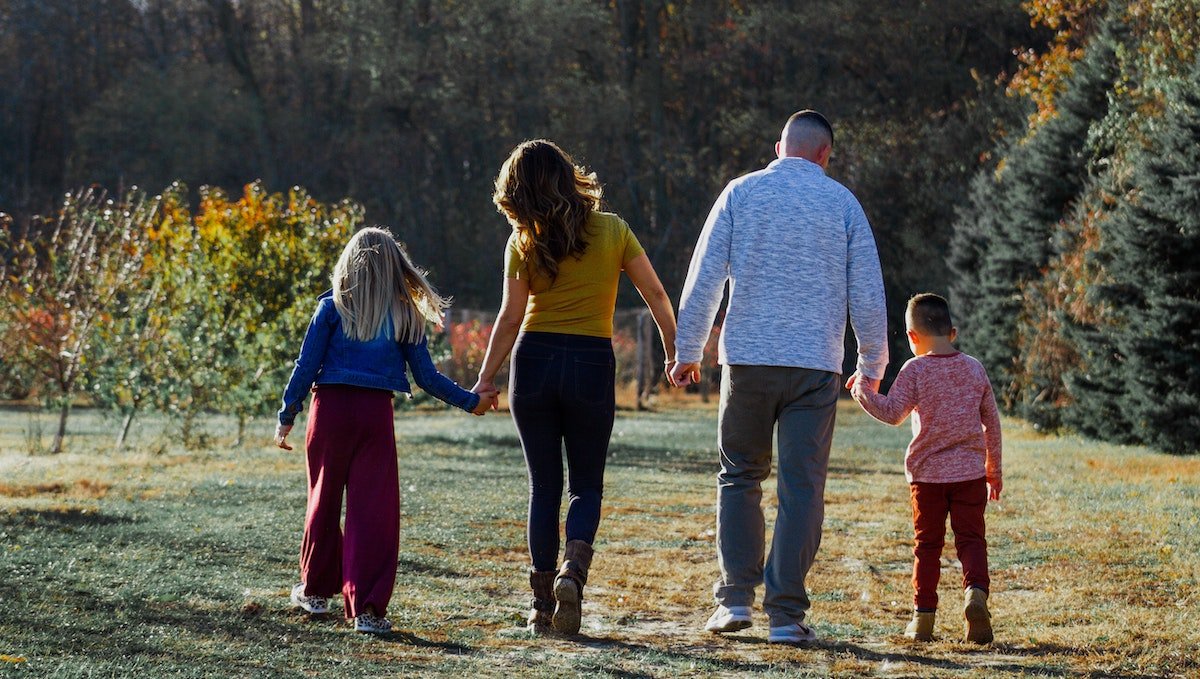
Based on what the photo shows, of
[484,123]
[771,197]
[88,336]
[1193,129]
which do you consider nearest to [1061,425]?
[1193,129]

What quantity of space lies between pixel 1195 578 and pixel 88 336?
12.3 m

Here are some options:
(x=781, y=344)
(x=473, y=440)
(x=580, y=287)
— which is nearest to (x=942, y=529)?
(x=781, y=344)

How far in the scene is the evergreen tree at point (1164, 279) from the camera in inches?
697

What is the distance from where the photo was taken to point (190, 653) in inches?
231

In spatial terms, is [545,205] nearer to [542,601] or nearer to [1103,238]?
[542,601]

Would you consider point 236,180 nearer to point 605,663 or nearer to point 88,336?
point 88,336

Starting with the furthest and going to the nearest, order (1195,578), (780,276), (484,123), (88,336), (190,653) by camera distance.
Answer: (484,123) → (88,336) → (1195,578) → (780,276) → (190,653)

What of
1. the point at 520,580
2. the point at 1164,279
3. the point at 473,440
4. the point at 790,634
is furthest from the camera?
the point at 473,440

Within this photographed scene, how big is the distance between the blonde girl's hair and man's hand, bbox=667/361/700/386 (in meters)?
0.97

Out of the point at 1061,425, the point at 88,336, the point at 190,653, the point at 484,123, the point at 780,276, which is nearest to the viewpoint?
the point at 190,653

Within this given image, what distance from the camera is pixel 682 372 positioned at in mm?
6547

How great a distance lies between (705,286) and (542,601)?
1461mm

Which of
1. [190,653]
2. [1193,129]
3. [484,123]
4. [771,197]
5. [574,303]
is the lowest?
[190,653]

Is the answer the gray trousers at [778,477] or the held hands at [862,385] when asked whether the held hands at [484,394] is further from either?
the held hands at [862,385]
